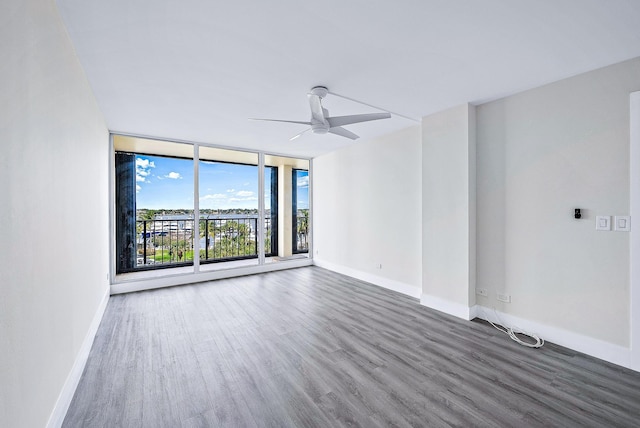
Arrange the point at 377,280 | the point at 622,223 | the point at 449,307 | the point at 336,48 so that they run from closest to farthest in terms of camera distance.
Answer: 1. the point at 336,48
2. the point at 622,223
3. the point at 449,307
4. the point at 377,280

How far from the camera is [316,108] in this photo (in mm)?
2820

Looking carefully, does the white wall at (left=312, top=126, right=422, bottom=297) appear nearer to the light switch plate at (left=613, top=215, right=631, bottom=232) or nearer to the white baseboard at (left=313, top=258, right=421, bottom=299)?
the white baseboard at (left=313, top=258, right=421, bottom=299)

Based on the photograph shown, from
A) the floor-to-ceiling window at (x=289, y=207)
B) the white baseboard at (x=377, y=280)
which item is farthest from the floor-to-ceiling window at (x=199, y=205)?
the white baseboard at (x=377, y=280)

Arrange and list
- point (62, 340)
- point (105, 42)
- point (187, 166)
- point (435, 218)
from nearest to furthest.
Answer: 1. point (62, 340)
2. point (105, 42)
3. point (435, 218)
4. point (187, 166)

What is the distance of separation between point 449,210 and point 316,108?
209 centimetres

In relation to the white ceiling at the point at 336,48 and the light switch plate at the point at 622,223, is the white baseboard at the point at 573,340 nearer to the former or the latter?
the light switch plate at the point at 622,223

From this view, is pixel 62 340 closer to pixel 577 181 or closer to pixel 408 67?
pixel 408 67

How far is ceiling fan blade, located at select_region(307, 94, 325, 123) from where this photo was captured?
2.75 metres

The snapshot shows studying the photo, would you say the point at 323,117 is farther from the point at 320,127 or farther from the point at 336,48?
the point at 336,48

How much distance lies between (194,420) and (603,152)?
3898 mm

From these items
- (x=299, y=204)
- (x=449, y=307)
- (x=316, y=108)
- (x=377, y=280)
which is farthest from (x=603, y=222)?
(x=299, y=204)

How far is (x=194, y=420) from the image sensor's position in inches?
67.9

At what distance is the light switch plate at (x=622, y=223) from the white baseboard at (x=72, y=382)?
434cm

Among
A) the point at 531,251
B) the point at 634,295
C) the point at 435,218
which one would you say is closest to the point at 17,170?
the point at 435,218
